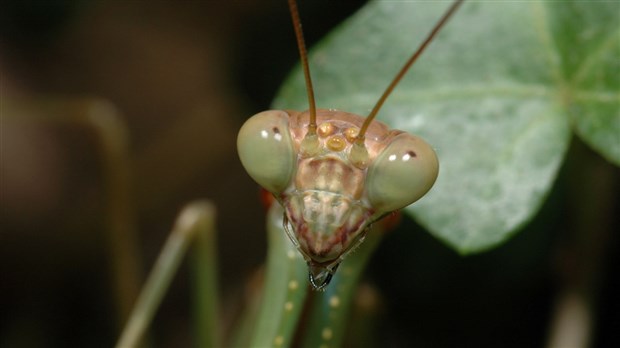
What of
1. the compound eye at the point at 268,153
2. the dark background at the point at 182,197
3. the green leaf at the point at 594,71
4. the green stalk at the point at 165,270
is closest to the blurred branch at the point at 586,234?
the dark background at the point at 182,197

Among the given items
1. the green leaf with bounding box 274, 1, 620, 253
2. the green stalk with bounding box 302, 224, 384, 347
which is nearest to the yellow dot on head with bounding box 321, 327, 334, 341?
the green stalk with bounding box 302, 224, 384, 347

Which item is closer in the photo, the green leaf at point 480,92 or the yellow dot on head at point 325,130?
the yellow dot on head at point 325,130

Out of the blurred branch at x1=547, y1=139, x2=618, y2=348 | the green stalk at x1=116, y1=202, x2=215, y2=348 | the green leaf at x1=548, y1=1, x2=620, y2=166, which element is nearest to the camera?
the green leaf at x1=548, y1=1, x2=620, y2=166

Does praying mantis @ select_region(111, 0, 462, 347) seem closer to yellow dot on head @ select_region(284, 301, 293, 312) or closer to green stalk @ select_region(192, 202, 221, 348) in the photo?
yellow dot on head @ select_region(284, 301, 293, 312)

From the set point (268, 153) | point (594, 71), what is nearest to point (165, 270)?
point (268, 153)

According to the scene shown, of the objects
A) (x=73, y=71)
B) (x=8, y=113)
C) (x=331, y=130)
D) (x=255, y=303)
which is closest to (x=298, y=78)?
(x=331, y=130)

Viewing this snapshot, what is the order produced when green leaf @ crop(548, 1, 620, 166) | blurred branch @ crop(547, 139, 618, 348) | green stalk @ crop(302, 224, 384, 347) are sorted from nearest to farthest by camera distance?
green leaf @ crop(548, 1, 620, 166) < green stalk @ crop(302, 224, 384, 347) < blurred branch @ crop(547, 139, 618, 348)

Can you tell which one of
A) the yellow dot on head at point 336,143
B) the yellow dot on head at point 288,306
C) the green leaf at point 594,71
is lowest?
the yellow dot on head at point 288,306

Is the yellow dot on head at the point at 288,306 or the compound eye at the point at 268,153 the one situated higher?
the compound eye at the point at 268,153

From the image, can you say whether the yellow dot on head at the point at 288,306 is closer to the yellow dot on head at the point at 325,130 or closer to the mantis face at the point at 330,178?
the mantis face at the point at 330,178
